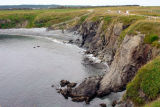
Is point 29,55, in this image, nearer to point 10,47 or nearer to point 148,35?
point 10,47

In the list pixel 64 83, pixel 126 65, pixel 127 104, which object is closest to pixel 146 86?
pixel 127 104

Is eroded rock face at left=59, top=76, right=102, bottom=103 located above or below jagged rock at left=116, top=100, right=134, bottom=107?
below

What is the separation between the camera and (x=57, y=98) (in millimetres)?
52344

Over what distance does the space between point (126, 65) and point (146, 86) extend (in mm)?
14844

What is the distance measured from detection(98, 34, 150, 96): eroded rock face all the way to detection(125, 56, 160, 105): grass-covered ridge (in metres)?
9.94

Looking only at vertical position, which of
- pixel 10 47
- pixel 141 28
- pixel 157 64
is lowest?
pixel 10 47

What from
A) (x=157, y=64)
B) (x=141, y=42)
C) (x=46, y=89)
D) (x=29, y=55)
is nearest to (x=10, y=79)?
(x=46, y=89)

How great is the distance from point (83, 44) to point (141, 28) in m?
60.5

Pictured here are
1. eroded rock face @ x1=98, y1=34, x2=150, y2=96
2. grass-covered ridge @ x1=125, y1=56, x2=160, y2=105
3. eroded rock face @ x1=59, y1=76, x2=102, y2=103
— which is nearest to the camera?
grass-covered ridge @ x1=125, y1=56, x2=160, y2=105

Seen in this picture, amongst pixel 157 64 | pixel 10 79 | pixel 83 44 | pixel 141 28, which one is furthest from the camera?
pixel 83 44

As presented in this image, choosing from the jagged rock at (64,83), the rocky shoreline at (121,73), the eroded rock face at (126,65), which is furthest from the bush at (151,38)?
the jagged rock at (64,83)

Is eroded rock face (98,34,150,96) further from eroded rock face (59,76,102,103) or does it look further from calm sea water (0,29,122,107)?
calm sea water (0,29,122,107)

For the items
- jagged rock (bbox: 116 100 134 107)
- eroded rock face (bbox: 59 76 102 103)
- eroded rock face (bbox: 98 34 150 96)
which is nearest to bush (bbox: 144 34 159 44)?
eroded rock face (bbox: 98 34 150 96)

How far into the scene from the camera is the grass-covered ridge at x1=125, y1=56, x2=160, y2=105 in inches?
1430
